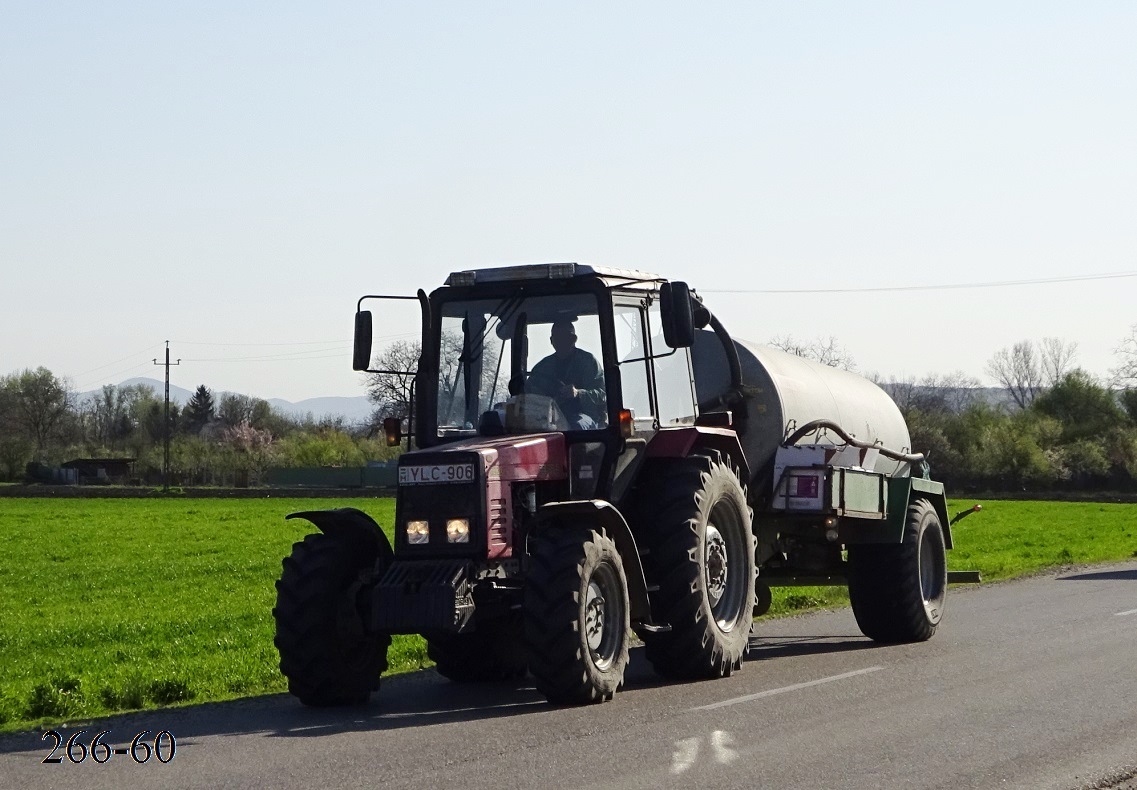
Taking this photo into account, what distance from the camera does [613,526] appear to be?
10109mm

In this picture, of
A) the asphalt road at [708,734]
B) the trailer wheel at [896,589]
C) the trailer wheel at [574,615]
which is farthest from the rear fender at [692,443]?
the trailer wheel at [896,589]

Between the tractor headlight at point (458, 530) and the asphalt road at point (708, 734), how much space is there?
112 centimetres

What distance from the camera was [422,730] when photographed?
349 inches

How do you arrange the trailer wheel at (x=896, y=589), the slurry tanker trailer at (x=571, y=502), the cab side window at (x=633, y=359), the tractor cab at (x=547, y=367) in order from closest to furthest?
the slurry tanker trailer at (x=571, y=502), the tractor cab at (x=547, y=367), the cab side window at (x=633, y=359), the trailer wheel at (x=896, y=589)

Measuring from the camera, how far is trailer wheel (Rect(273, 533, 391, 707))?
32.2ft

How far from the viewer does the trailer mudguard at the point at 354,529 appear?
1019 centimetres

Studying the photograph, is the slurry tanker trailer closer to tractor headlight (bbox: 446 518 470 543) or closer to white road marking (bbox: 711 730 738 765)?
tractor headlight (bbox: 446 518 470 543)

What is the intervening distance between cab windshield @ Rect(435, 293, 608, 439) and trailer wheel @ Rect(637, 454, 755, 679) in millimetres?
782

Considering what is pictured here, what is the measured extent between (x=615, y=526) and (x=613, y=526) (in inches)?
0.5

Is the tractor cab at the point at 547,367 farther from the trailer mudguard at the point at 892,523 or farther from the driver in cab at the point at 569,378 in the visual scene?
the trailer mudguard at the point at 892,523

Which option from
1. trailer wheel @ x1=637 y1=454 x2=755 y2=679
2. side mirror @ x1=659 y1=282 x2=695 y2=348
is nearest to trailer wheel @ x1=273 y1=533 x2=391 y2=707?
trailer wheel @ x1=637 y1=454 x2=755 y2=679

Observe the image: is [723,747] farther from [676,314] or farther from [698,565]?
[676,314]

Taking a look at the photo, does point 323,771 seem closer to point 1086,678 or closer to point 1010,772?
point 1010,772

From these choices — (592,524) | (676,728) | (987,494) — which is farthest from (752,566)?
(987,494)
